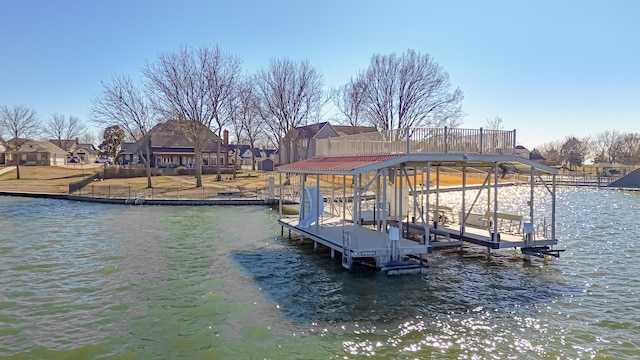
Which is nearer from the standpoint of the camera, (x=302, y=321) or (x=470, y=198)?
(x=302, y=321)

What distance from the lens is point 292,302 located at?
38.4 ft

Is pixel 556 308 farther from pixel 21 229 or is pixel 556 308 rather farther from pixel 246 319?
pixel 21 229

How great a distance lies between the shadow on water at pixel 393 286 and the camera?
36.3 ft

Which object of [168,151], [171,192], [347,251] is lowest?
[347,251]

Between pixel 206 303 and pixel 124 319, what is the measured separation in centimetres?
193

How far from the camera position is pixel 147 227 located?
2372 cm

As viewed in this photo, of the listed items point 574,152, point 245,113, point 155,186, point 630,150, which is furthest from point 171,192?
point 630,150

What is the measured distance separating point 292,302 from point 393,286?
117 inches

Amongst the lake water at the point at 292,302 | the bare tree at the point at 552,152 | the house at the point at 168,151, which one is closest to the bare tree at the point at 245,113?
the house at the point at 168,151

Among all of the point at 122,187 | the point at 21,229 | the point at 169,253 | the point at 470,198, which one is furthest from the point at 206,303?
the point at 470,198

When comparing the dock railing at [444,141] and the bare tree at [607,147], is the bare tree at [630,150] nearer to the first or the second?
the bare tree at [607,147]

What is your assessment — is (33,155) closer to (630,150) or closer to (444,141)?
(444,141)

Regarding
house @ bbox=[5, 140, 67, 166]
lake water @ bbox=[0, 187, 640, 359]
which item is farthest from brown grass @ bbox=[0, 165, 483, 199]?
house @ bbox=[5, 140, 67, 166]

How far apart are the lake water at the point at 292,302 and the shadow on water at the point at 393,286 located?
0.19 feet
